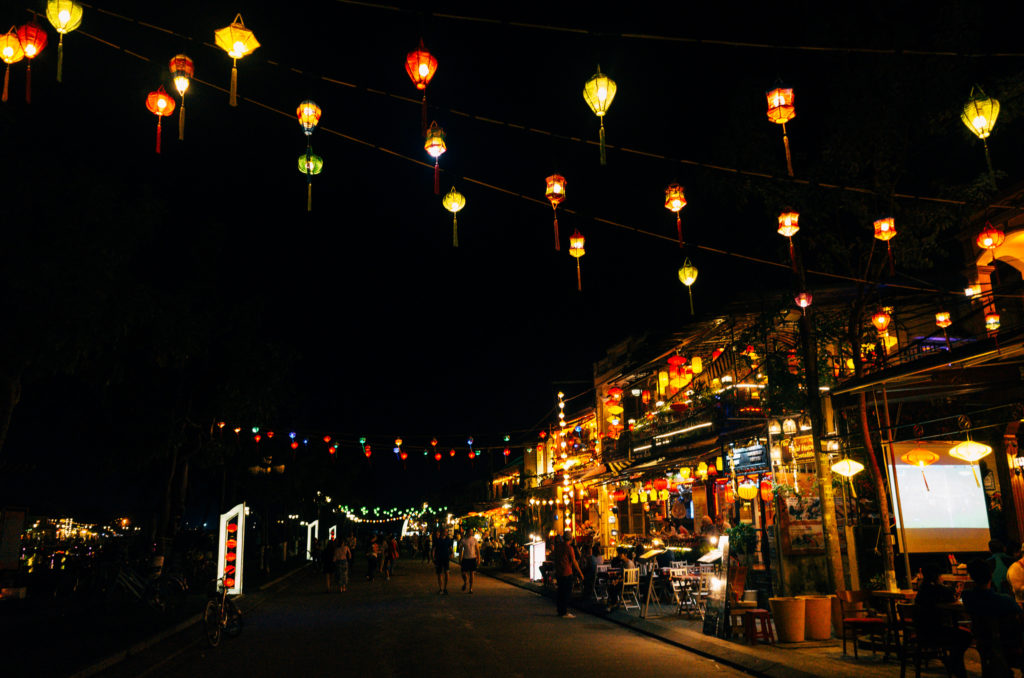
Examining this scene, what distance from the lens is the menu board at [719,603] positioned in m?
12.5

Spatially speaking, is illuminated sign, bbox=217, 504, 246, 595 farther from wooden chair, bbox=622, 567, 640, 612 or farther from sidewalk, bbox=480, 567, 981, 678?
sidewalk, bbox=480, 567, 981, 678

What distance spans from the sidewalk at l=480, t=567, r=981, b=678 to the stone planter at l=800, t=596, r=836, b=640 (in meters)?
0.14

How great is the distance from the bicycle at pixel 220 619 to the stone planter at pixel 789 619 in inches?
363

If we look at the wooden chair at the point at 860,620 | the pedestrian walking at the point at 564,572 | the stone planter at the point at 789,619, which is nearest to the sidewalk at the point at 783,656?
the stone planter at the point at 789,619

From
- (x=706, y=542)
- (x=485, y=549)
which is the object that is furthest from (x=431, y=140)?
(x=485, y=549)

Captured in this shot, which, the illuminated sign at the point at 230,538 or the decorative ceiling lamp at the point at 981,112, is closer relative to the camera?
the decorative ceiling lamp at the point at 981,112

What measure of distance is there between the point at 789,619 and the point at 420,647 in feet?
19.3

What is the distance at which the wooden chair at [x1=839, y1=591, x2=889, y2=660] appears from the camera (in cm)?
1009

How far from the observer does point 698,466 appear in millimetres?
19078

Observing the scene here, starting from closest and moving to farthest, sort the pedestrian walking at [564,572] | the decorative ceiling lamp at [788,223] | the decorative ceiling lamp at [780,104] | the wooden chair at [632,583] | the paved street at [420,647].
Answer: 1. the decorative ceiling lamp at [780,104]
2. the paved street at [420,647]
3. the decorative ceiling lamp at [788,223]
4. the pedestrian walking at [564,572]
5. the wooden chair at [632,583]

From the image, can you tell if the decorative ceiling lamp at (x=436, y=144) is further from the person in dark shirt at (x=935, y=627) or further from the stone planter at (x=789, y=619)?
the stone planter at (x=789, y=619)

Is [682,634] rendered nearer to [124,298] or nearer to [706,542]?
[706,542]

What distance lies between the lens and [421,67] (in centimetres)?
823

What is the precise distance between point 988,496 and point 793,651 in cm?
863
